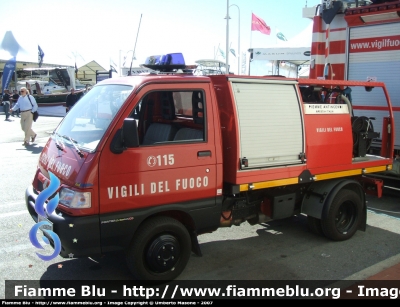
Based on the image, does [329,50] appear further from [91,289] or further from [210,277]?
[91,289]

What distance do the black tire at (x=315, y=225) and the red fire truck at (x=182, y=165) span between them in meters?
0.02

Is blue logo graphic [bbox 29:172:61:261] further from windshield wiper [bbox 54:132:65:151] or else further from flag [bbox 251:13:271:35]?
flag [bbox 251:13:271:35]

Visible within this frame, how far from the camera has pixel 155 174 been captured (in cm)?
393

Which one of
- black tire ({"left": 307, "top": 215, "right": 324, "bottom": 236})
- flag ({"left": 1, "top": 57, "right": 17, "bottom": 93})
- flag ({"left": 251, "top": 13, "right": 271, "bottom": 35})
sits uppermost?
flag ({"left": 251, "top": 13, "right": 271, "bottom": 35})

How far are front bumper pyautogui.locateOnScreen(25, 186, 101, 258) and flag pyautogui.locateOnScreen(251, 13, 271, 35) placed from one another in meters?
29.2

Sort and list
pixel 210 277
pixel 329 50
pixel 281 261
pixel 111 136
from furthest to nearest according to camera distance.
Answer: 1. pixel 329 50
2. pixel 281 261
3. pixel 210 277
4. pixel 111 136

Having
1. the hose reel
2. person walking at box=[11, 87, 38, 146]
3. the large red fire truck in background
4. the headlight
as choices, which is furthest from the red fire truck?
person walking at box=[11, 87, 38, 146]

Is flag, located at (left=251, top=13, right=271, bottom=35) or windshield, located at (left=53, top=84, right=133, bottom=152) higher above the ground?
flag, located at (left=251, top=13, right=271, bottom=35)

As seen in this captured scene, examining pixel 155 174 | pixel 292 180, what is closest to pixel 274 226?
pixel 292 180

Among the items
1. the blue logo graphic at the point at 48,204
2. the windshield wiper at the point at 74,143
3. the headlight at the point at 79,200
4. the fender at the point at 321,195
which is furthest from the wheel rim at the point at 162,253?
the fender at the point at 321,195

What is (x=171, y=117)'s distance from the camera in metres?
4.67

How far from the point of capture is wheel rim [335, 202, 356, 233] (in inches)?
218

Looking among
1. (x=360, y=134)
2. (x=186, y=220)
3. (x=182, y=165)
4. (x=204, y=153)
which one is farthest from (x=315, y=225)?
(x=182, y=165)

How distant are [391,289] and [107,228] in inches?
112
